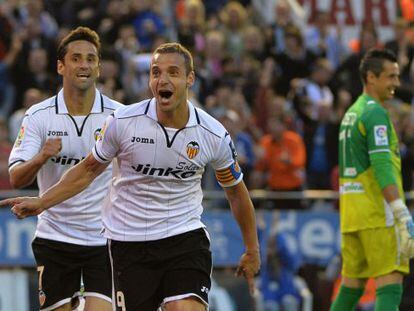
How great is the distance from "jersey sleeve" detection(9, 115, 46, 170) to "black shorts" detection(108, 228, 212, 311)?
3.86 feet

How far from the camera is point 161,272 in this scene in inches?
345

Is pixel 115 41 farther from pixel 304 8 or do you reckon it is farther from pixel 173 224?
pixel 173 224

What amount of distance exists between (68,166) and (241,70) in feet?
30.1

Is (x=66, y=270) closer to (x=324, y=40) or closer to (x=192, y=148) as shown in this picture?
(x=192, y=148)

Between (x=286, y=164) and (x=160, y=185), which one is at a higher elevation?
(x=286, y=164)

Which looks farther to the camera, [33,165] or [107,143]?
[33,165]

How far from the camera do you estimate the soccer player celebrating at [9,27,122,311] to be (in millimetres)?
9742

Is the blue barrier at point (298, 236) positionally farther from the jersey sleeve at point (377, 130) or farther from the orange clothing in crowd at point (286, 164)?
the jersey sleeve at point (377, 130)

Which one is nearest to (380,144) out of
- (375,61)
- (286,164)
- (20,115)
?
(375,61)

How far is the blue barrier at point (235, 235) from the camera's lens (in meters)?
14.9

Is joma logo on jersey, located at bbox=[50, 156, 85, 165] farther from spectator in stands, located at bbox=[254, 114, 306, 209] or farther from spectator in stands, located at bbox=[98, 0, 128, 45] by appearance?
spectator in stands, located at bbox=[98, 0, 128, 45]

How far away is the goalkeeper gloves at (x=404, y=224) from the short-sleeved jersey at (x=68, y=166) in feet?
8.20

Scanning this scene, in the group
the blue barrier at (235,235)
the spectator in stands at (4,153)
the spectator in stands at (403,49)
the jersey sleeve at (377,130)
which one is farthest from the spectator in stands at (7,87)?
the jersey sleeve at (377,130)

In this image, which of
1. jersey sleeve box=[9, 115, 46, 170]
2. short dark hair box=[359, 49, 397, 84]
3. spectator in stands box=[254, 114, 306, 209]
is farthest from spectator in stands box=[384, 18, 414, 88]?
jersey sleeve box=[9, 115, 46, 170]
